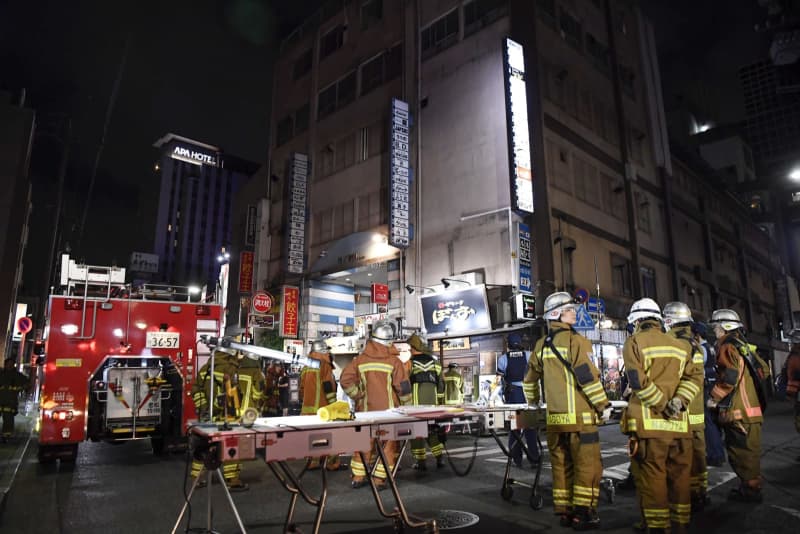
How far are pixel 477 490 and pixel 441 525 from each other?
1.86m

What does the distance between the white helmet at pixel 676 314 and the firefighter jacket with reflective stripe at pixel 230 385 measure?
5.83 m

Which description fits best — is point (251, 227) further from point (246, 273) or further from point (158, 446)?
point (158, 446)

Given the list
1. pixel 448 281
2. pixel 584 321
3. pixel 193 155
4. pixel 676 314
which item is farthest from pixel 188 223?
pixel 676 314

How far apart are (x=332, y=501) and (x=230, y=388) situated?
7.81ft

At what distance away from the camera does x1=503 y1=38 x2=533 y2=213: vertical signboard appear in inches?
777

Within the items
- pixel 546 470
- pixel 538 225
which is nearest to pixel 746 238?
pixel 538 225

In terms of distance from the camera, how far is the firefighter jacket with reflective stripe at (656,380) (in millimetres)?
4930

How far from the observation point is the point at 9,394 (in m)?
12.9

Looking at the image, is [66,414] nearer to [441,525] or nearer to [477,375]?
[441,525]

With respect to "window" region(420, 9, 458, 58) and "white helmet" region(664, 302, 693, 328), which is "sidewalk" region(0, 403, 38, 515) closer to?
"white helmet" region(664, 302, 693, 328)

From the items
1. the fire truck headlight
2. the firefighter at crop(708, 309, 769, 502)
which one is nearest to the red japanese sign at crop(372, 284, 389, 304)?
the fire truck headlight

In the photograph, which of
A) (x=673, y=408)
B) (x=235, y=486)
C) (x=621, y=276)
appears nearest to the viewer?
(x=673, y=408)

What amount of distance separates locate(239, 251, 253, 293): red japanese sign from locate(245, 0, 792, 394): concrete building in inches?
28.7

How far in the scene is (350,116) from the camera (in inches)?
1125
